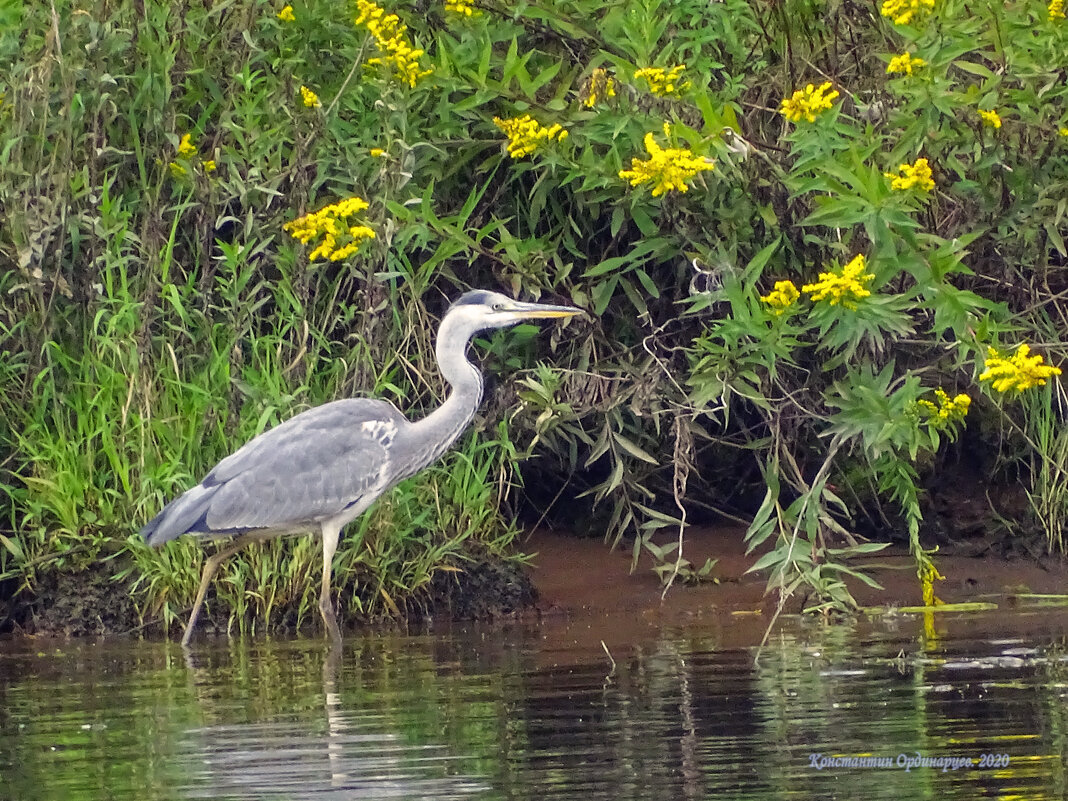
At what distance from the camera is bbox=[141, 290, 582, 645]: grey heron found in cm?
698

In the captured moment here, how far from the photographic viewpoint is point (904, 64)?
21.8ft

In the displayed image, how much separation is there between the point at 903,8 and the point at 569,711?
114 inches

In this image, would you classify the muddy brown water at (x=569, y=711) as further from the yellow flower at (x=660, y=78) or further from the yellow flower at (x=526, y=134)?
the yellow flower at (x=660, y=78)

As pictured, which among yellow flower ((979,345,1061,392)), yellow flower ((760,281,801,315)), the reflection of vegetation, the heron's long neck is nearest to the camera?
yellow flower ((979,345,1061,392))

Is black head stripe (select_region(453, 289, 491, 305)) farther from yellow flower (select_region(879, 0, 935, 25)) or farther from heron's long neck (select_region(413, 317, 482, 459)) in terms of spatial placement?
yellow flower (select_region(879, 0, 935, 25))

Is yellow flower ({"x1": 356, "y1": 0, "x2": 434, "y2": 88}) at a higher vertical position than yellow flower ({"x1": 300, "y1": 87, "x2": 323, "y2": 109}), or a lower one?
higher

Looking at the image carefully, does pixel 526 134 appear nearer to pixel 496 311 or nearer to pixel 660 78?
pixel 660 78

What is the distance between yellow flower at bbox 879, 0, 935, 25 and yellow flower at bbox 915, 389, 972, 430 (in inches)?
51.4

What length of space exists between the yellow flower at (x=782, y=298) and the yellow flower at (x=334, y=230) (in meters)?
1.55

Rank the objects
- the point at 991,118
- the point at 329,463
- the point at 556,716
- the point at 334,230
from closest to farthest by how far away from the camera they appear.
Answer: the point at 556,716 < the point at 991,118 < the point at 334,230 < the point at 329,463

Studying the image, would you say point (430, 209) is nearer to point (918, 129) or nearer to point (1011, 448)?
point (918, 129)

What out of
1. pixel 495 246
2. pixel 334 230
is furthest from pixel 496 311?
pixel 334 230

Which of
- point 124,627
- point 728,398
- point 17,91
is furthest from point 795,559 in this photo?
point 17,91

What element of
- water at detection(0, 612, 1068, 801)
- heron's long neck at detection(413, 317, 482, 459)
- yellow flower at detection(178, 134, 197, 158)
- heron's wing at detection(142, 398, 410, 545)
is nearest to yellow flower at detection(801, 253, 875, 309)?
water at detection(0, 612, 1068, 801)
